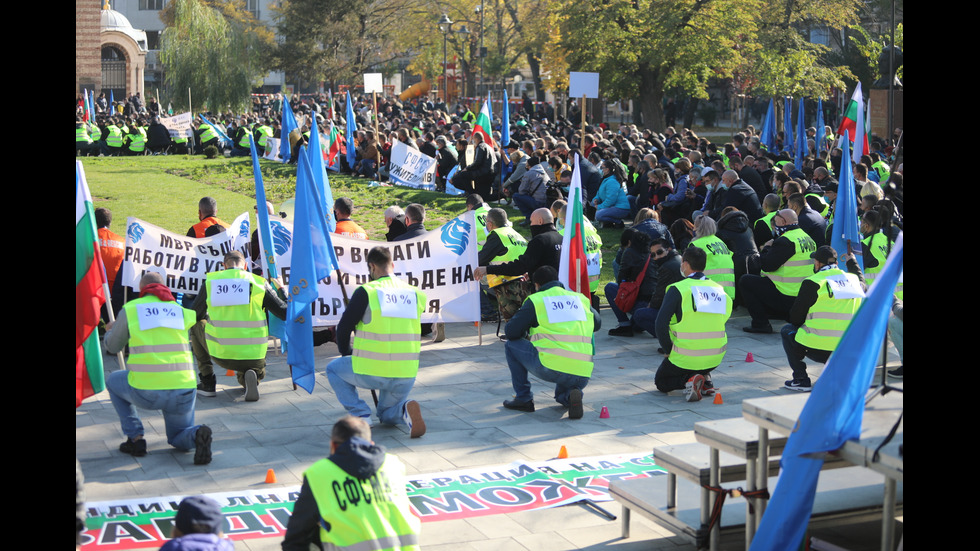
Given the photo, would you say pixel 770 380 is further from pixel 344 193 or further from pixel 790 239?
pixel 344 193

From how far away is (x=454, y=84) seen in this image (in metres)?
69.3

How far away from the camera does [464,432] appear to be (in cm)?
959

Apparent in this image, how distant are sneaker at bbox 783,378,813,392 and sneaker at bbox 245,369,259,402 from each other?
17.4ft

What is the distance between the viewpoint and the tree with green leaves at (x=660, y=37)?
34.9 meters

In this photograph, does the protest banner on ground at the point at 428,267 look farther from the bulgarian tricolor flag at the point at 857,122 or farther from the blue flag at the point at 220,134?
the blue flag at the point at 220,134

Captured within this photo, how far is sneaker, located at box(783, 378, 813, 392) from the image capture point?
11.0 meters

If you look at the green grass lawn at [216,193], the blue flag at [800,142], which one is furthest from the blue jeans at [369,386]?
the blue flag at [800,142]

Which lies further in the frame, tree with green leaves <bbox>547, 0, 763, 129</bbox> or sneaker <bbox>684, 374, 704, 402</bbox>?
tree with green leaves <bbox>547, 0, 763, 129</bbox>

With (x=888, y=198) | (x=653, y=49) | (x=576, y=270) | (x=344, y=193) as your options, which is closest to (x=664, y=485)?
(x=888, y=198)

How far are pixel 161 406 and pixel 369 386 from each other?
1.71 metres

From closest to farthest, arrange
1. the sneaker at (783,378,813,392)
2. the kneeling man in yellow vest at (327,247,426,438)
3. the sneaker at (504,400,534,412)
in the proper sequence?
the kneeling man in yellow vest at (327,247,426,438)
the sneaker at (504,400,534,412)
the sneaker at (783,378,813,392)

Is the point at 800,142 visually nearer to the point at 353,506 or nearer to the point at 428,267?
the point at 428,267

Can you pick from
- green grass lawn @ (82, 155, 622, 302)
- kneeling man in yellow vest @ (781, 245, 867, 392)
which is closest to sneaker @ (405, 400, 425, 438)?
kneeling man in yellow vest @ (781, 245, 867, 392)

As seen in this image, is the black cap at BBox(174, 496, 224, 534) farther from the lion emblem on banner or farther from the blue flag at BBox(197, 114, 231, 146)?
the blue flag at BBox(197, 114, 231, 146)
